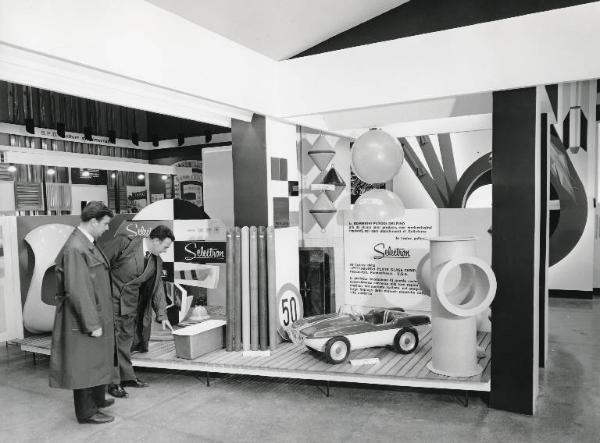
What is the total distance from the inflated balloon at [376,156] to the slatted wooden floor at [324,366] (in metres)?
1.68

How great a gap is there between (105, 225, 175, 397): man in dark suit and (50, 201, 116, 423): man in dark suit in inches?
27.1

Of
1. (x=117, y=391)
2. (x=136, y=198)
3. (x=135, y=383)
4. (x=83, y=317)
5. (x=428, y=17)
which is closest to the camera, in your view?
(x=83, y=317)

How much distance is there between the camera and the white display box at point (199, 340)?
448 cm

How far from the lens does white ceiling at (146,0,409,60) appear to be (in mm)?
3850

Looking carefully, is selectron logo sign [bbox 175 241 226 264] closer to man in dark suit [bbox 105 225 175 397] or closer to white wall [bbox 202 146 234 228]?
man in dark suit [bbox 105 225 175 397]

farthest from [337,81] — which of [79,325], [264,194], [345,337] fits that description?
[79,325]

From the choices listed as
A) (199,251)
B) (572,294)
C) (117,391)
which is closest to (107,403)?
(117,391)

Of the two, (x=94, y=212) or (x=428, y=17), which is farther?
(x=428, y=17)

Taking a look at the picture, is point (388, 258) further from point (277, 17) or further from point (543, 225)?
point (277, 17)

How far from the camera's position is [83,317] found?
3482mm

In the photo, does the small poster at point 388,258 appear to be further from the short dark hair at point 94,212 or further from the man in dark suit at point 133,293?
the short dark hair at point 94,212

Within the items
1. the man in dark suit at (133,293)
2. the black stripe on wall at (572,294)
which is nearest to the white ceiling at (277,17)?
the man in dark suit at (133,293)

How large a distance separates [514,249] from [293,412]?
85.3 inches

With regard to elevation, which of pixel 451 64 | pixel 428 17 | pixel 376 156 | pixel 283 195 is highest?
pixel 428 17
